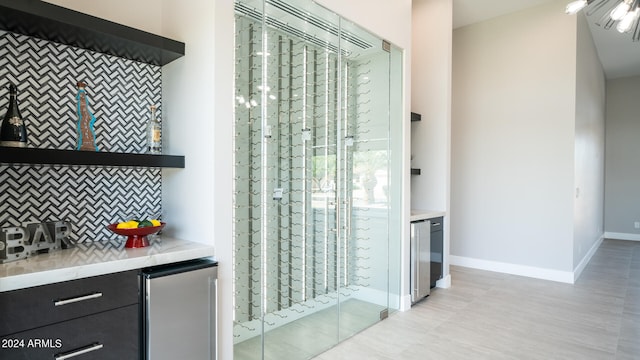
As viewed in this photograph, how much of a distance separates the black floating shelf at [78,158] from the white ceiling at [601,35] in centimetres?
428

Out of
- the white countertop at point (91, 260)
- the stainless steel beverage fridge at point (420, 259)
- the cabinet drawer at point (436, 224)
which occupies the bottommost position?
the stainless steel beverage fridge at point (420, 259)

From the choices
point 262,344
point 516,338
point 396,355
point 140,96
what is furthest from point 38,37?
point 516,338

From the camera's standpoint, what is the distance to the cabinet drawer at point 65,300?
4.21ft

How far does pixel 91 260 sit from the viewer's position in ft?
5.07

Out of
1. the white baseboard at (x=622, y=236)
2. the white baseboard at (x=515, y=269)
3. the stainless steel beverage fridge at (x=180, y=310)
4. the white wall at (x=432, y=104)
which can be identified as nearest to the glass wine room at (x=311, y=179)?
the stainless steel beverage fridge at (x=180, y=310)

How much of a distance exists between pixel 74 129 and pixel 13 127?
349mm

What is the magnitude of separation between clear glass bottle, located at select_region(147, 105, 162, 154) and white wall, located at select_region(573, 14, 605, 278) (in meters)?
4.88

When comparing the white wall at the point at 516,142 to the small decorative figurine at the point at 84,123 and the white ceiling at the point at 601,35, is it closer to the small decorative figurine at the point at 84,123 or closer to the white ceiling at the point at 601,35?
the white ceiling at the point at 601,35

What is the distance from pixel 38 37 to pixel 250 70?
116 cm

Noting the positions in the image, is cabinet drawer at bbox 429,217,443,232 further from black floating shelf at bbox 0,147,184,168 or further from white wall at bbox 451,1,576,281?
black floating shelf at bbox 0,147,184,168

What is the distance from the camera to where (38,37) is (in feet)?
5.96

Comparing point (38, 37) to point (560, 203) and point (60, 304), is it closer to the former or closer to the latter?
point (60, 304)

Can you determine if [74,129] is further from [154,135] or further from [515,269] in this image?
[515,269]

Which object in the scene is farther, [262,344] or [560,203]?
[560,203]
